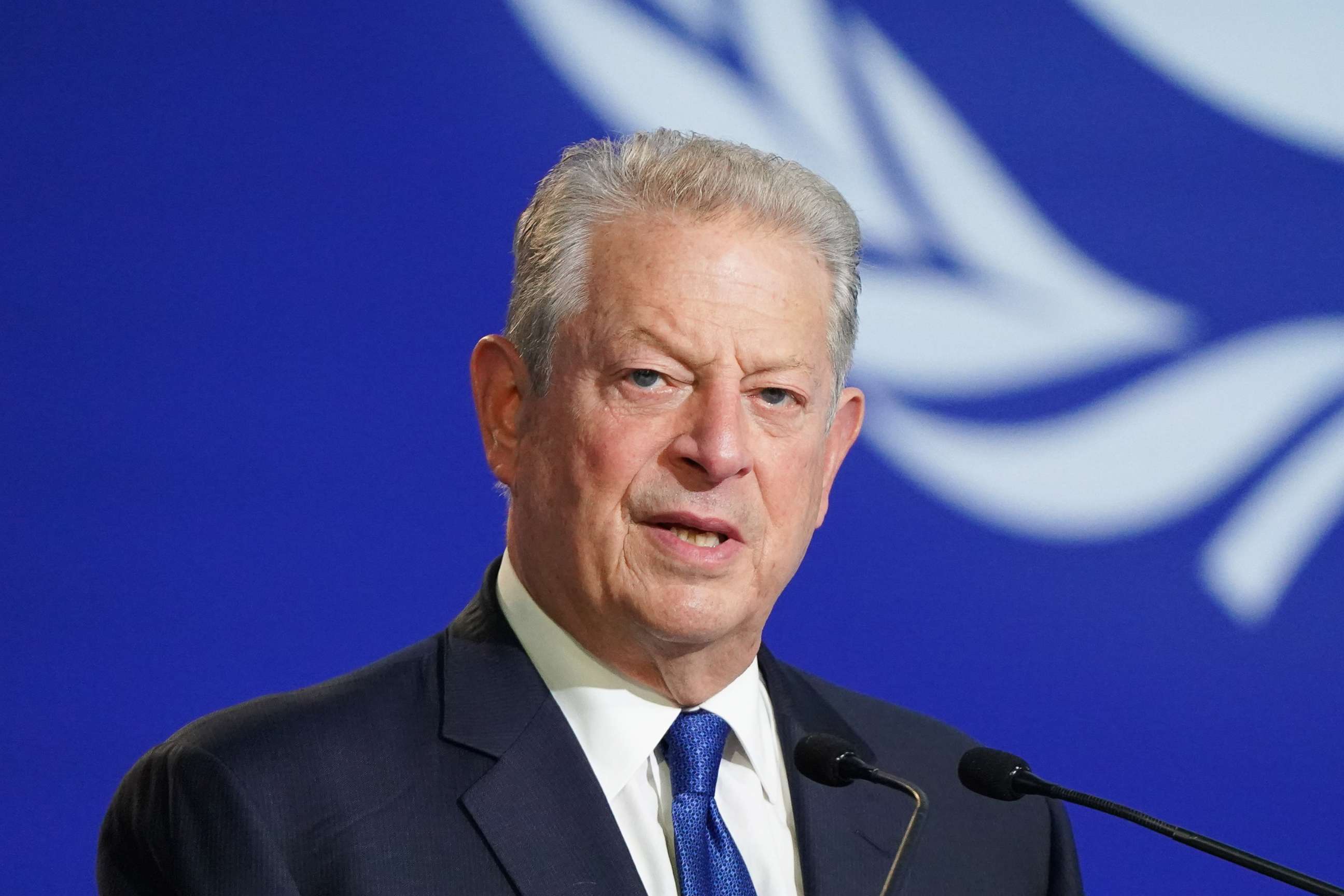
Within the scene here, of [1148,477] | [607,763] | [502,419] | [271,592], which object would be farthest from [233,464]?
[1148,477]

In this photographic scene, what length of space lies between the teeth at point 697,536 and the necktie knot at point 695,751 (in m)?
0.22

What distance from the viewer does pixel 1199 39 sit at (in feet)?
10.1

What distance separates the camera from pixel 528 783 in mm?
1846

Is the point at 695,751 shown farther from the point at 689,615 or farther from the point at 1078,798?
the point at 1078,798

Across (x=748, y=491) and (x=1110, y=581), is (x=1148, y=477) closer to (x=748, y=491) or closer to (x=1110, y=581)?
(x=1110, y=581)

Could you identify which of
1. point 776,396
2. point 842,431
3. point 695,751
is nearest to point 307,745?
point 695,751

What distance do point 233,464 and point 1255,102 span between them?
6.73 ft

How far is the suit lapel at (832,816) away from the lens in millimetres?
2000

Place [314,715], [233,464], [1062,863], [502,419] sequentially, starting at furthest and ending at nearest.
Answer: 1. [233,464]
2. [1062,863]
3. [502,419]
4. [314,715]

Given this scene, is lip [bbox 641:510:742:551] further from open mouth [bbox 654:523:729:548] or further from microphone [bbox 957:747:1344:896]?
microphone [bbox 957:747:1344:896]

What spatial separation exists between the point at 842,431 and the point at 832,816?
1.72 ft

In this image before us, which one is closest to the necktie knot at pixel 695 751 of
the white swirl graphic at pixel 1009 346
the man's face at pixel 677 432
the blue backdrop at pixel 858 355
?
the man's face at pixel 677 432

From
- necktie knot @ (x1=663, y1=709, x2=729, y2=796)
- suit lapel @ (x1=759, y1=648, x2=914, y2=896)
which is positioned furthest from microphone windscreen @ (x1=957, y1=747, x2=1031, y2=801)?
necktie knot @ (x1=663, y1=709, x2=729, y2=796)

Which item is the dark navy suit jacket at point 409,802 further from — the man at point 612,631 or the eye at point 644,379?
the eye at point 644,379
